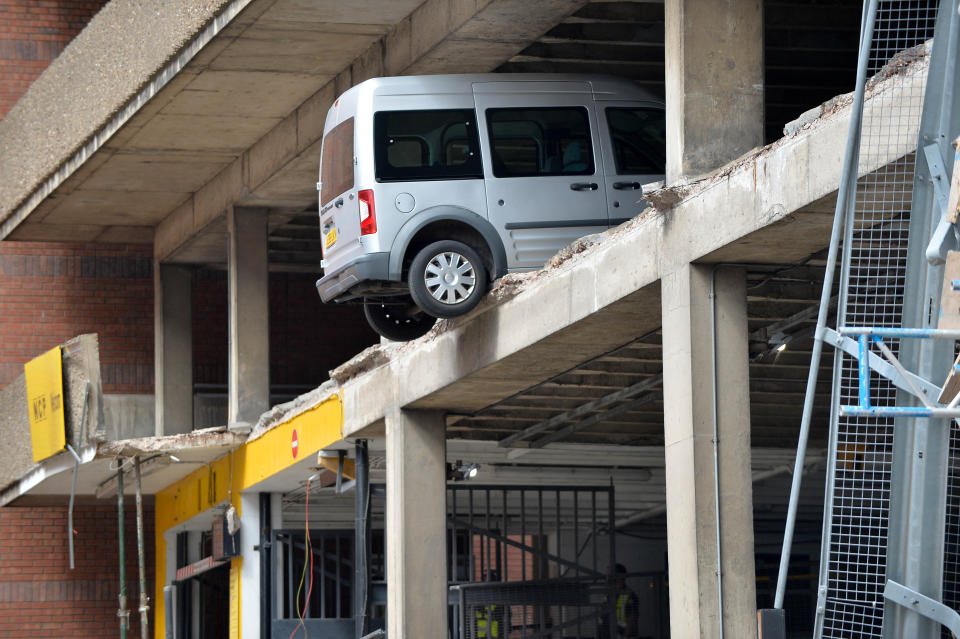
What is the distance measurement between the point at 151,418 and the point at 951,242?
60.4 feet

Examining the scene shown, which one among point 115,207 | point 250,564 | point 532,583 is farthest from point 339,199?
point 115,207

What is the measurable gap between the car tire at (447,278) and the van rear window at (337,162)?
1.05m

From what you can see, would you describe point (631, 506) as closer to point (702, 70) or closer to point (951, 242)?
point (702, 70)

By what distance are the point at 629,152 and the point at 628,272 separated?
2.53 meters

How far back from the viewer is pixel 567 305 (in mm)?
13820

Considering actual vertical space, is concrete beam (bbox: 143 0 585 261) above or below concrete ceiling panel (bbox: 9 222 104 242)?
above

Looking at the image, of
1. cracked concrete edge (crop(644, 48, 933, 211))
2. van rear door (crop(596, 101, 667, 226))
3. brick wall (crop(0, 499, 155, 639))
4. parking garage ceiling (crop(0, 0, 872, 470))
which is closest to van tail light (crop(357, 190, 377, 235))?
van rear door (crop(596, 101, 667, 226))

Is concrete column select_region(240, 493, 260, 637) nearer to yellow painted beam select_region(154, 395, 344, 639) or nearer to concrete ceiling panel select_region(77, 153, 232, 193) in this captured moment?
yellow painted beam select_region(154, 395, 344, 639)

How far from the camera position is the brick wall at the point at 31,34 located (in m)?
28.2

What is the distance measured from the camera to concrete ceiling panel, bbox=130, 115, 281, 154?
20.5 meters

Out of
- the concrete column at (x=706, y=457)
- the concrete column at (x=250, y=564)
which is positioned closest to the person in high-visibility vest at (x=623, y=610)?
the concrete column at (x=250, y=564)

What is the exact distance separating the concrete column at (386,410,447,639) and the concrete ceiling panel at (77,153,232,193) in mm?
6312

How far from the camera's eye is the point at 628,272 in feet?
42.3

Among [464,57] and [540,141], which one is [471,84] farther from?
[464,57]
